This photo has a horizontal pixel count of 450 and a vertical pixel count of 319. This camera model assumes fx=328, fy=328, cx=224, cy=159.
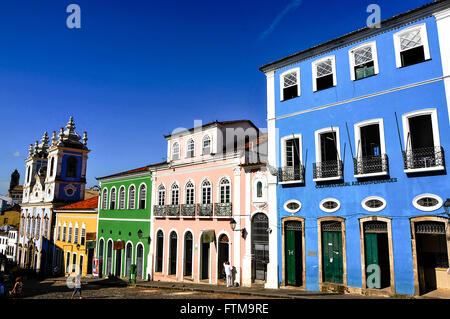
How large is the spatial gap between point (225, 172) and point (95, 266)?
15080 mm

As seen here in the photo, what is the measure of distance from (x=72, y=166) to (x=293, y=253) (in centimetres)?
3250

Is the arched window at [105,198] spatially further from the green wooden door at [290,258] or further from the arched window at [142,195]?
the green wooden door at [290,258]

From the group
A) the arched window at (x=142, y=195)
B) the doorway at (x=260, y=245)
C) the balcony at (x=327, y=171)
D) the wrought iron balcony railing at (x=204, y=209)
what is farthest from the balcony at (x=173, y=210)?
the balcony at (x=327, y=171)

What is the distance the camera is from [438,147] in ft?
34.5

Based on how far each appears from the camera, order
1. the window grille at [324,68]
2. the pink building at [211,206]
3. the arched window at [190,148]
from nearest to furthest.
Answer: the window grille at [324,68], the pink building at [211,206], the arched window at [190,148]

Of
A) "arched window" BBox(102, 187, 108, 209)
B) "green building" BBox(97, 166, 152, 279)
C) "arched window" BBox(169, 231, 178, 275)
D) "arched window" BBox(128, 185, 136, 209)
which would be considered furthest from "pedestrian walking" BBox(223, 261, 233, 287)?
"arched window" BBox(102, 187, 108, 209)

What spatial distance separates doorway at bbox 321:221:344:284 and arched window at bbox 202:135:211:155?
28.7ft

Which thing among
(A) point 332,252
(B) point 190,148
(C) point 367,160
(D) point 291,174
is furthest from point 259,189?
(B) point 190,148

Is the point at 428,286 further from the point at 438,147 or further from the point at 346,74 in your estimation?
the point at 346,74

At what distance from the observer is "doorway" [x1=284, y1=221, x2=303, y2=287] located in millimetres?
13820

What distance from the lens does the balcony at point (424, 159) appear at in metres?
10.4

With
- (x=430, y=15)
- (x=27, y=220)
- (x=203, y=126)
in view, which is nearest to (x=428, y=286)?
(x=430, y=15)

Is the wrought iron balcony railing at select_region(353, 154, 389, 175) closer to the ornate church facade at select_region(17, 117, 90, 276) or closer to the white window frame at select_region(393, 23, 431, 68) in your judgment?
the white window frame at select_region(393, 23, 431, 68)

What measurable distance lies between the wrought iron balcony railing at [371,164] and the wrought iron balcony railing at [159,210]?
1290cm
